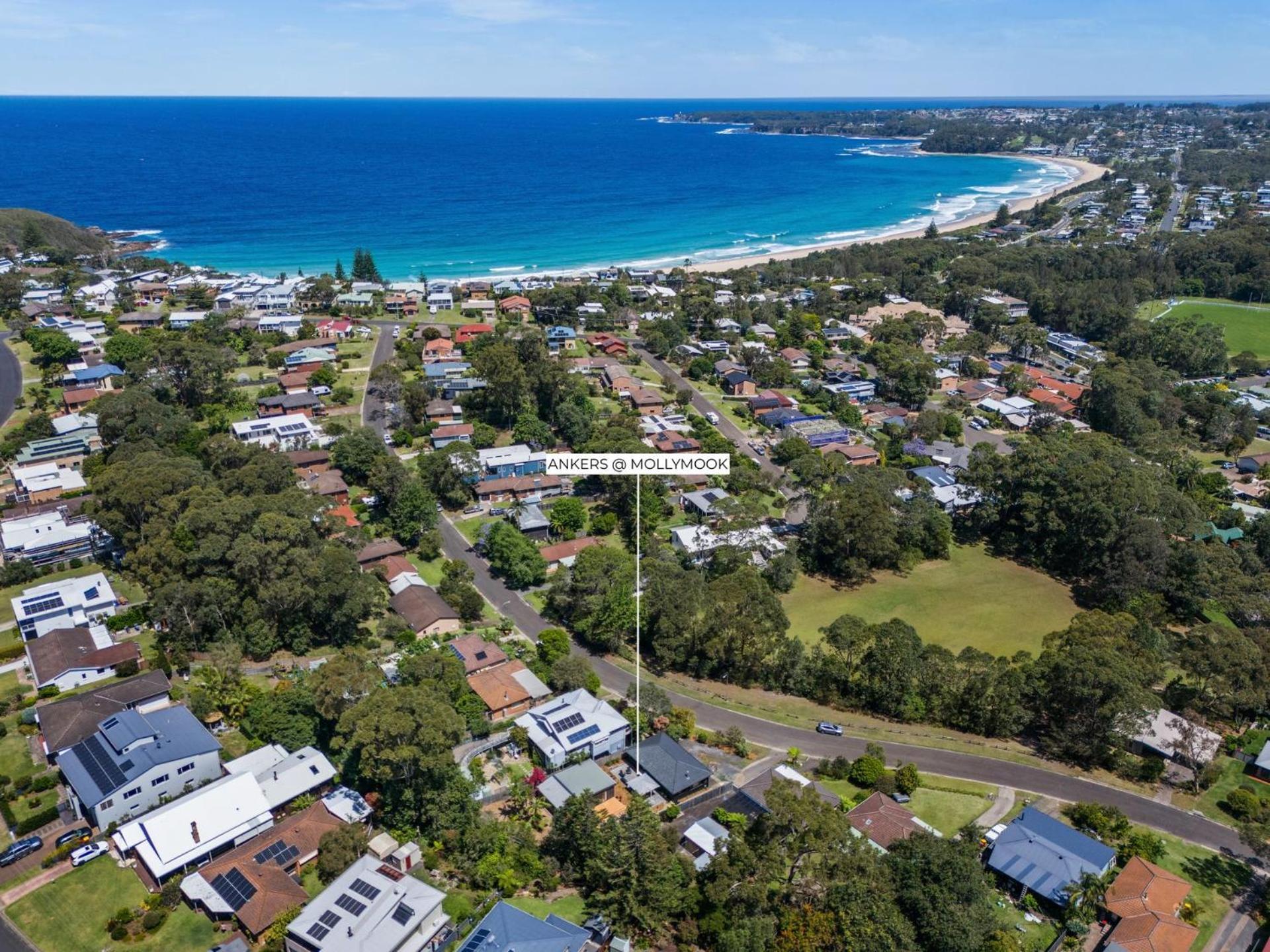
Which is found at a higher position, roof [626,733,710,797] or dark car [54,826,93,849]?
dark car [54,826,93,849]

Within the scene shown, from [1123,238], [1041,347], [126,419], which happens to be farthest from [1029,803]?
[1123,238]

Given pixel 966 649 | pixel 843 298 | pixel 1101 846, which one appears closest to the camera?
pixel 1101 846

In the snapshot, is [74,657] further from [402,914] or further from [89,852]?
[402,914]

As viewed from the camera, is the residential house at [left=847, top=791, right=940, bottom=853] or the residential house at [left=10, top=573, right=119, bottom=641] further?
the residential house at [left=10, top=573, right=119, bottom=641]

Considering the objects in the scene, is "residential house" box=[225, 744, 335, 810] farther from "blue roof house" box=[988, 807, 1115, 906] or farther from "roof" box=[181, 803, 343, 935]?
"blue roof house" box=[988, 807, 1115, 906]

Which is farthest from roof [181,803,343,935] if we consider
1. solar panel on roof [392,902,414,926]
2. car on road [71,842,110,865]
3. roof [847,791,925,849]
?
roof [847,791,925,849]

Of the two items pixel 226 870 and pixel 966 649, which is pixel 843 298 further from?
pixel 226 870
